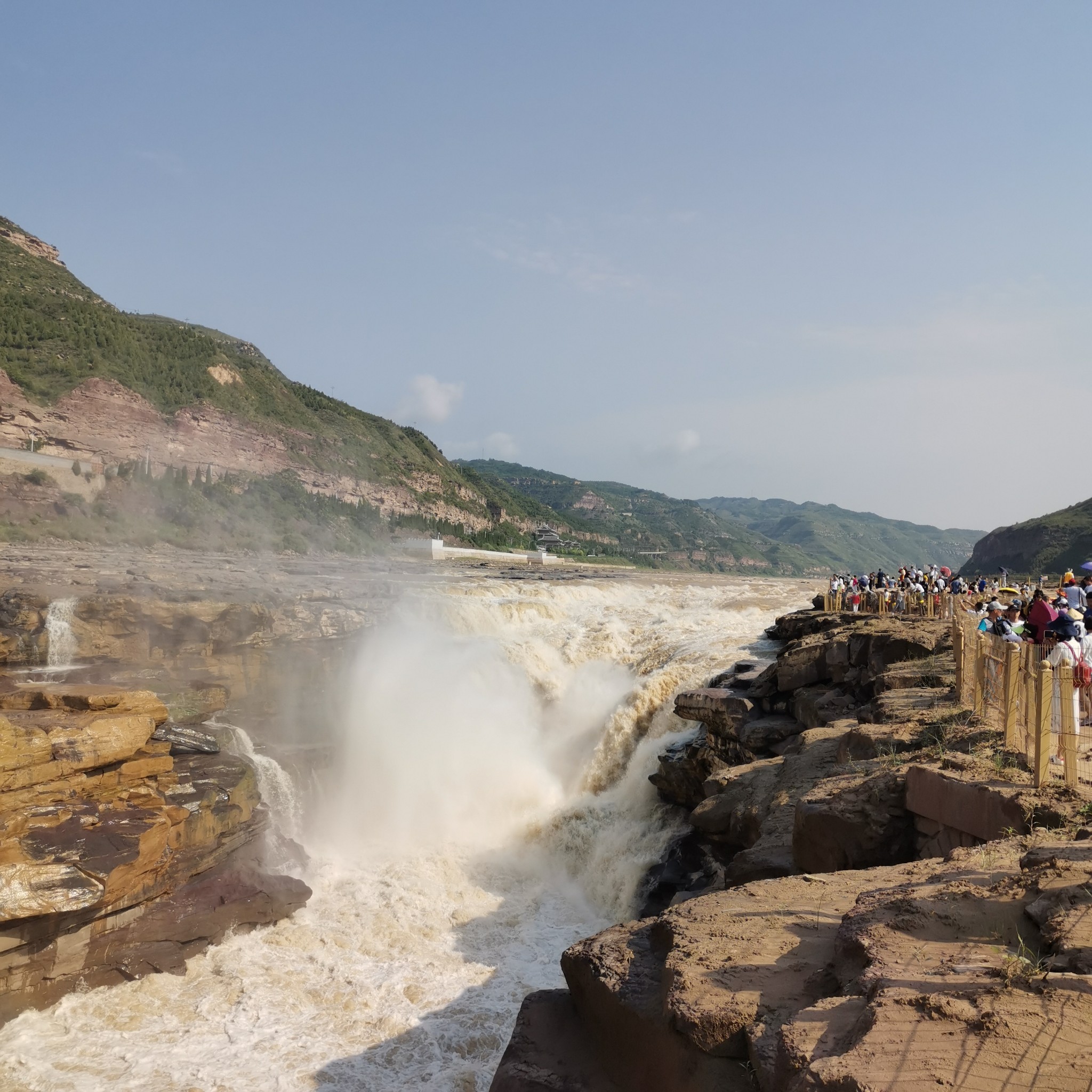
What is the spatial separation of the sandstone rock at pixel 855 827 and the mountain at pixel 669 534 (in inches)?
4239

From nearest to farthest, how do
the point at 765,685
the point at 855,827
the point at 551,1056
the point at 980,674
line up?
the point at 551,1056, the point at 855,827, the point at 980,674, the point at 765,685

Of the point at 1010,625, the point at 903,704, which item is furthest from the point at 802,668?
the point at 1010,625

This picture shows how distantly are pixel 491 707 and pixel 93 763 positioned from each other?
9.63m

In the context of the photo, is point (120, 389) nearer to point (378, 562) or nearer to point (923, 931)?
point (378, 562)

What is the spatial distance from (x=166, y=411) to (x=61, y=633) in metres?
49.6

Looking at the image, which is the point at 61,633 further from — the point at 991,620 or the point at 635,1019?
the point at 991,620

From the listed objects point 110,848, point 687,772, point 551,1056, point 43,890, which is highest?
point 551,1056

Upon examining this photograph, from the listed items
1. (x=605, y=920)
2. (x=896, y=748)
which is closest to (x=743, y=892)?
(x=896, y=748)

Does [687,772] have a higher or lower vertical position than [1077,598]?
lower

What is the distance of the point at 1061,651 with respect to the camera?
7992 mm

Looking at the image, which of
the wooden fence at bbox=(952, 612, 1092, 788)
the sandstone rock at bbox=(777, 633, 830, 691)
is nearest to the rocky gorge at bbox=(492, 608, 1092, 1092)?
the wooden fence at bbox=(952, 612, 1092, 788)

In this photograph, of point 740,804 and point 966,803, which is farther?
point 740,804

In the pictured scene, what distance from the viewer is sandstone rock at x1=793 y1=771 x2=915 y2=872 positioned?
7.41 m

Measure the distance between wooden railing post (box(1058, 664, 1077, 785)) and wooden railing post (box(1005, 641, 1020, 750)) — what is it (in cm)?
92
